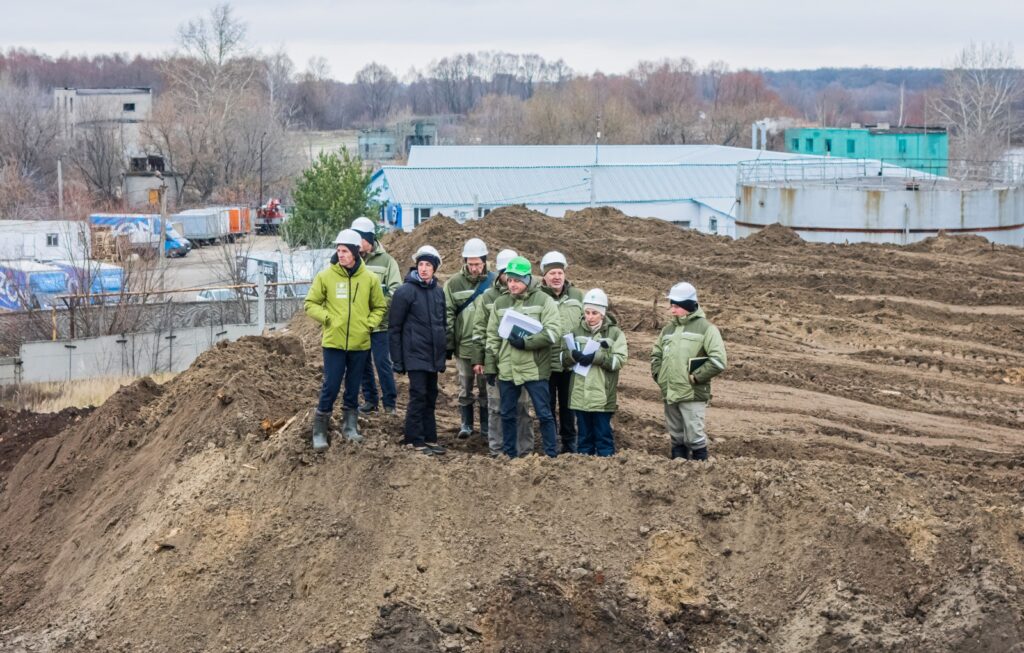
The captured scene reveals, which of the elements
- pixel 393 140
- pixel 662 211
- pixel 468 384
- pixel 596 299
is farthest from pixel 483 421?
pixel 393 140

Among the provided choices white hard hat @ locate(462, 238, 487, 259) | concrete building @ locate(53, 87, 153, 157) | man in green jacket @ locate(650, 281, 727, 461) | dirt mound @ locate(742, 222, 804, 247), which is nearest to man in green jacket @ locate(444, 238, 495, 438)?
white hard hat @ locate(462, 238, 487, 259)

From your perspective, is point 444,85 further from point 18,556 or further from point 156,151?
point 18,556

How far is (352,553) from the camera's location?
980 cm

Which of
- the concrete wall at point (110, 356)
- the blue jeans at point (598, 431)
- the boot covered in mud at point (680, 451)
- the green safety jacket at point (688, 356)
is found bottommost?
the concrete wall at point (110, 356)

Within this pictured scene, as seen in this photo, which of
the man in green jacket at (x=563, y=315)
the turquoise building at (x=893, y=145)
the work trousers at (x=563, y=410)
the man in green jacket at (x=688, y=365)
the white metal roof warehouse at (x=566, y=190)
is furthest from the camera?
the turquoise building at (x=893, y=145)

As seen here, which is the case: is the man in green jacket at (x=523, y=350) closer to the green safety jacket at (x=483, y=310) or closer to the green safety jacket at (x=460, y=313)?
the green safety jacket at (x=483, y=310)

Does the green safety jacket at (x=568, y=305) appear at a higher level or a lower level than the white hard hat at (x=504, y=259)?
lower

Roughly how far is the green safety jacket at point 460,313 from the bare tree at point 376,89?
5135 inches

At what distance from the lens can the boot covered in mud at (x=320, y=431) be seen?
10.7 metres

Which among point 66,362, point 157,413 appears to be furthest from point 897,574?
point 66,362

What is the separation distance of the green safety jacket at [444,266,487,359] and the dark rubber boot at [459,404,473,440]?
675 millimetres

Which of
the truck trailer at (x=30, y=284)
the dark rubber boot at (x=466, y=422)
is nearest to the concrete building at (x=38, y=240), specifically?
the truck trailer at (x=30, y=284)

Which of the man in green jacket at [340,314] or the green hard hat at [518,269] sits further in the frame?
the green hard hat at [518,269]

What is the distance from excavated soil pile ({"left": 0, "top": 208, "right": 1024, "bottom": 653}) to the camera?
30.0 feet
